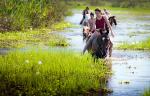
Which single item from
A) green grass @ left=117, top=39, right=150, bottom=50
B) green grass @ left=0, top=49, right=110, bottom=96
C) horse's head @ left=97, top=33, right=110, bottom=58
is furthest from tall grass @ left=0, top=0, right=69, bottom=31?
green grass @ left=0, top=49, right=110, bottom=96

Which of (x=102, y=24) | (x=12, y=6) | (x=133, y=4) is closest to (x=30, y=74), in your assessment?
(x=102, y=24)

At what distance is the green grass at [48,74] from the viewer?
12914 mm

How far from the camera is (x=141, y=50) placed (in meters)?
24.4

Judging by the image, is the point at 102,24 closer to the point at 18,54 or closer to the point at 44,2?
the point at 18,54

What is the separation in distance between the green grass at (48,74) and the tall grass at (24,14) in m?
15.9

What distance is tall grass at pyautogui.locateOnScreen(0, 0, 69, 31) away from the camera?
32.4 meters

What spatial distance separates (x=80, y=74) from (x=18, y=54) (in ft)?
9.71

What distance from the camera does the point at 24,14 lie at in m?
34.8

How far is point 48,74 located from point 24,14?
2093cm

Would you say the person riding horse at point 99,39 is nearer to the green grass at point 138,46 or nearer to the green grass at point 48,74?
the green grass at point 48,74

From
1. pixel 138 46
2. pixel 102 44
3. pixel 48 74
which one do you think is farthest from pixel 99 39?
pixel 138 46

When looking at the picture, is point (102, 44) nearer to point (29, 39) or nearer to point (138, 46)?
point (138, 46)

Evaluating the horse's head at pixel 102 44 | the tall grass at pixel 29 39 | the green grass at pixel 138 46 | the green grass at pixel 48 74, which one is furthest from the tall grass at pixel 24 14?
the green grass at pixel 48 74

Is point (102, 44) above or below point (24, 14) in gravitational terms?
above
